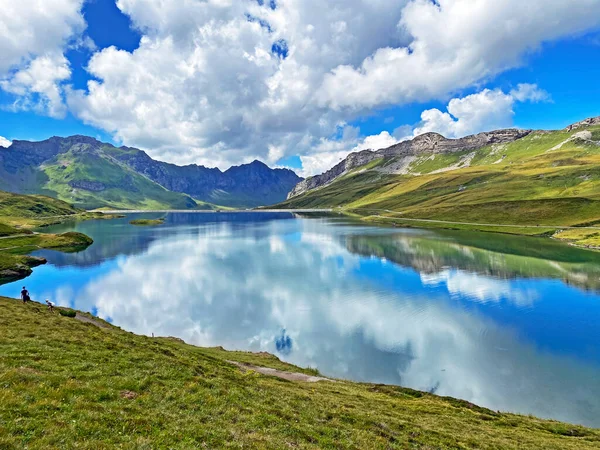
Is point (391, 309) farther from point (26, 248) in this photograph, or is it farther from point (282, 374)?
point (26, 248)

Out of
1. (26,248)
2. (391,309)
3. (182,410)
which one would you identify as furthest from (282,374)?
(26,248)

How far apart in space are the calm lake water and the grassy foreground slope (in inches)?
480

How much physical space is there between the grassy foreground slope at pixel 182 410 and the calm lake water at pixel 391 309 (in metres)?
12.2

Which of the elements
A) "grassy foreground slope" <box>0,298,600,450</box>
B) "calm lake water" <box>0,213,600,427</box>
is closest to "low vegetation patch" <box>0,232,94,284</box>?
"calm lake water" <box>0,213,600,427</box>

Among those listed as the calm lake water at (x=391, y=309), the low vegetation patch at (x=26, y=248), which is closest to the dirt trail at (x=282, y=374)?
the calm lake water at (x=391, y=309)

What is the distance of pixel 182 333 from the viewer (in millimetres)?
62000

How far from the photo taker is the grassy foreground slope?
16.1m

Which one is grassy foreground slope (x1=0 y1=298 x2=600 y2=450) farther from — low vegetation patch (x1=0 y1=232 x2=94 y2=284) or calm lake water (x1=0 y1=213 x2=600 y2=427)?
low vegetation patch (x1=0 y1=232 x2=94 y2=284)

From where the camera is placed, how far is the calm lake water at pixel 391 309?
4559cm

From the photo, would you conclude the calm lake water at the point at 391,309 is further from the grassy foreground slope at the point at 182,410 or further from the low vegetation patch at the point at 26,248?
the grassy foreground slope at the point at 182,410

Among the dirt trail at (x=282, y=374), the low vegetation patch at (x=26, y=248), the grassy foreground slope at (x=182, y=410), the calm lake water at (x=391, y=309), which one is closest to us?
the grassy foreground slope at (x=182, y=410)

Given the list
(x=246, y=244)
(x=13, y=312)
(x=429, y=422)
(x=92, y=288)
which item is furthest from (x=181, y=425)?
(x=246, y=244)

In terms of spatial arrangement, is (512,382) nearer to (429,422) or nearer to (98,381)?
(429,422)

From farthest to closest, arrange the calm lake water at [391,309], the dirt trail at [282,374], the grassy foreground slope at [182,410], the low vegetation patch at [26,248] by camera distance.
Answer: the low vegetation patch at [26,248] < the calm lake water at [391,309] < the dirt trail at [282,374] < the grassy foreground slope at [182,410]
